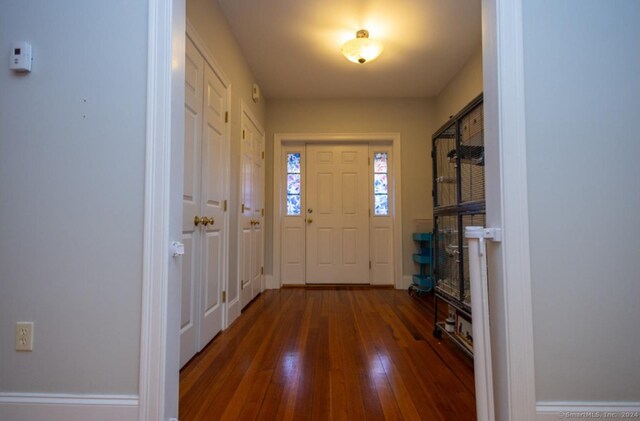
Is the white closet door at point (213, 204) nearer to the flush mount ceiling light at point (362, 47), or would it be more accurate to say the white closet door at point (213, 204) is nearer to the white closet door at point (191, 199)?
the white closet door at point (191, 199)

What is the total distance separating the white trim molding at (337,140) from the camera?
4.12m

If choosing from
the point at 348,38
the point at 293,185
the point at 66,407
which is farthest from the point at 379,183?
the point at 66,407

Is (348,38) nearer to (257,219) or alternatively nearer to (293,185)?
(293,185)

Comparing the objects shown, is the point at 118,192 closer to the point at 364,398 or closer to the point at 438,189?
the point at 364,398

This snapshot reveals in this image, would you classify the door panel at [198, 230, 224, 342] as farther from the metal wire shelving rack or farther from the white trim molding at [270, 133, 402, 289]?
the white trim molding at [270, 133, 402, 289]

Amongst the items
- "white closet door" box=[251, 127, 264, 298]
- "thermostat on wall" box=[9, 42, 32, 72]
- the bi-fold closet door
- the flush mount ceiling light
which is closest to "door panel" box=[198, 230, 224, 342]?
the bi-fold closet door

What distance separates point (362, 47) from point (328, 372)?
255 cm

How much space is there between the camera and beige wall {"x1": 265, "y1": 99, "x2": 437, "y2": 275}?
13.6 feet

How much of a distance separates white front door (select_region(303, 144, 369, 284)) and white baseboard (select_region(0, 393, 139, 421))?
126 inches

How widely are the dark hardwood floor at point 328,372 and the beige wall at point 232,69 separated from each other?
71 centimetres

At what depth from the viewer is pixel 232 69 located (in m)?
2.76

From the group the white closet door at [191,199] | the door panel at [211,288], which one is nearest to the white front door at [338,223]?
the door panel at [211,288]

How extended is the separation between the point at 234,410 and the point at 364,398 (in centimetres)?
58

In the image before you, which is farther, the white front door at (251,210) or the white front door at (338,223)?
the white front door at (338,223)
